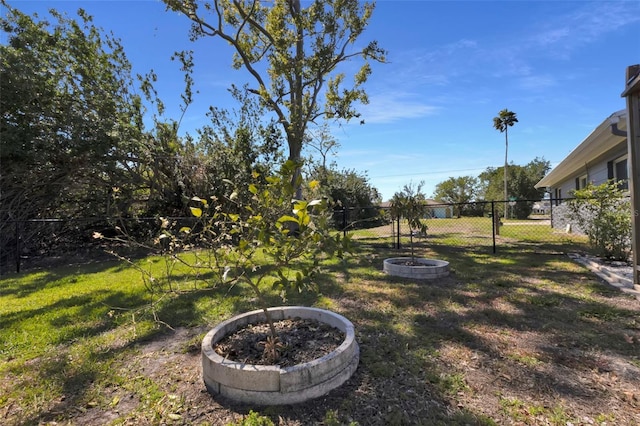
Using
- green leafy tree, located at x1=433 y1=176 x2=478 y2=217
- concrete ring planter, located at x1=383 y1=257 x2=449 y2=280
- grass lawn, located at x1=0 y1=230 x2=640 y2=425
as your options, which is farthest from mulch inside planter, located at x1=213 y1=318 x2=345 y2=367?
green leafy tree, located at x1=433 y1=176 x2=478 y2=217

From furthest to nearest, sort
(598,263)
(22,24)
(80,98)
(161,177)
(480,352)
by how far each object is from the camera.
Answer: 1. (161,177)
2. (80,98)
3. (22,24)
4. (598,263)
5. (480,352)

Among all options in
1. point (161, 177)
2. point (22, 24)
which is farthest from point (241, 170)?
point (22, 24)

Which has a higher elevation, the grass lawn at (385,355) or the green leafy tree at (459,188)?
the green leafy tree at (459,188)

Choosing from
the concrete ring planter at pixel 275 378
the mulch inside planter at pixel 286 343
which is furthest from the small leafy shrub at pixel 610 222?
the concrete ring planter at pixel 275 378

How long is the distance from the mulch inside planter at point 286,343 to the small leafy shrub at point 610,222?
6.10 metres

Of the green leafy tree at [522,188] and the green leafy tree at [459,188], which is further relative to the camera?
the green leafy tree at [459,188]

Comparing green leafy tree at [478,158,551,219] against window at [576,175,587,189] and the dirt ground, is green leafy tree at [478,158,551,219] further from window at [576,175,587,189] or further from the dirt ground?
the dirt ground

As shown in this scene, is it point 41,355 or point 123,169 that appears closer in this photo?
point 41,355

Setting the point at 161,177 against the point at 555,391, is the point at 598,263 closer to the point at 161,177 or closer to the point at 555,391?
the point at 555,391

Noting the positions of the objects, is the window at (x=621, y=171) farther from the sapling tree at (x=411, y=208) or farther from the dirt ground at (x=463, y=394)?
the dirt ground at (x=463, y=394)

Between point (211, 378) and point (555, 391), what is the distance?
236cm

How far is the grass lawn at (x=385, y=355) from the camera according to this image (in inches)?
79.3

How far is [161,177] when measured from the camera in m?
10.6

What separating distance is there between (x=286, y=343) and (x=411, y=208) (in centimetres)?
426
